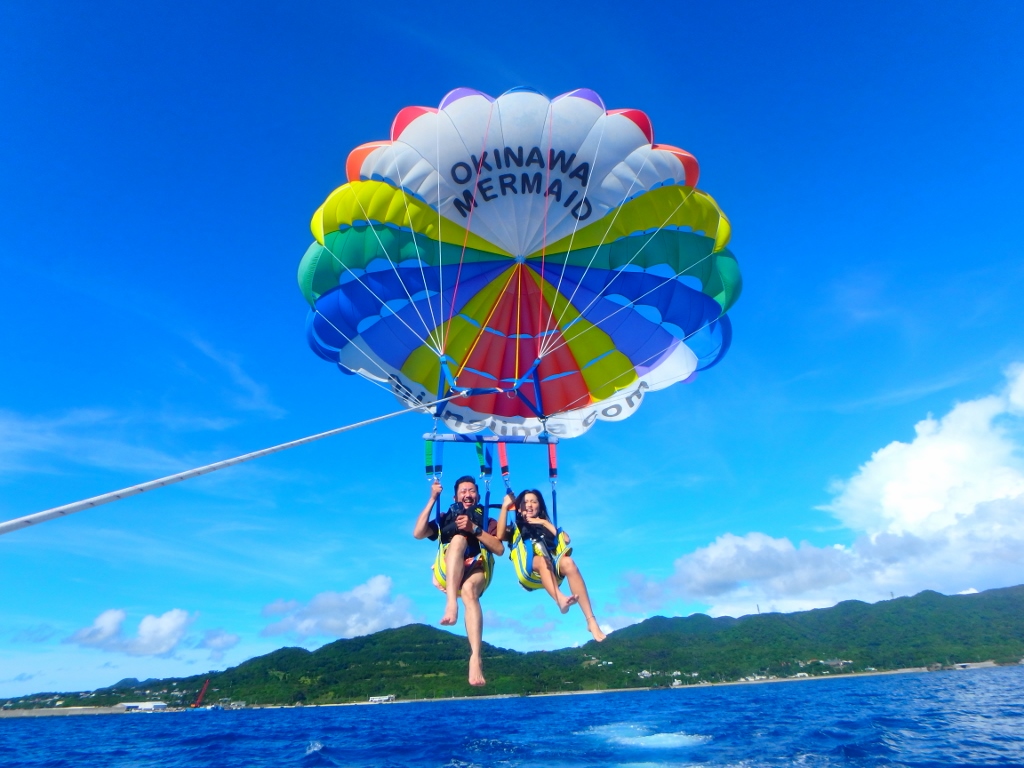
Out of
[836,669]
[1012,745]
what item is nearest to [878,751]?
[1012,745]

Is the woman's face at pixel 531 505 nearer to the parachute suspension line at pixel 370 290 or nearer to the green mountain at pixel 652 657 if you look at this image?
the parachute suspension line at pixel 370 290

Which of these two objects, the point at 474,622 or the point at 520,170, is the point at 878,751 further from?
the point at 520,170

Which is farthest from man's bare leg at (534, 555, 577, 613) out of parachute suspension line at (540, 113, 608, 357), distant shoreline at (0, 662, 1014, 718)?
distant shoreline at (0, 662, 1014, 718)

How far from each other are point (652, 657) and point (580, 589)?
3620 inches

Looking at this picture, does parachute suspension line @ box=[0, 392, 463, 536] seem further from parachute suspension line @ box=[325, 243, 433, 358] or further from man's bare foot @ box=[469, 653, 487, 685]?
parachute suspension line @ box=[325, 243, 433, 358]

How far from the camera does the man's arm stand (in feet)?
19.4

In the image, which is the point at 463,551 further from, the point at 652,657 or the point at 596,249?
the point at 652,657

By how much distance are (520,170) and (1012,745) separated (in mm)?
11879

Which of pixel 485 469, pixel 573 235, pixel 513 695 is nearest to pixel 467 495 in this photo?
pixel 485 469

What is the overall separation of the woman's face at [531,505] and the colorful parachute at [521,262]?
1.54 m

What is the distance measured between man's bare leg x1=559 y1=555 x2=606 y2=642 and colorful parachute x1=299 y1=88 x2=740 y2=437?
2364 millimetres

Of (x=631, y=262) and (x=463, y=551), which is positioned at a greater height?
(x=631, y=262)

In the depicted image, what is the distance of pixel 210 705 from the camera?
83125 mm

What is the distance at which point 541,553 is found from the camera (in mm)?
6016
